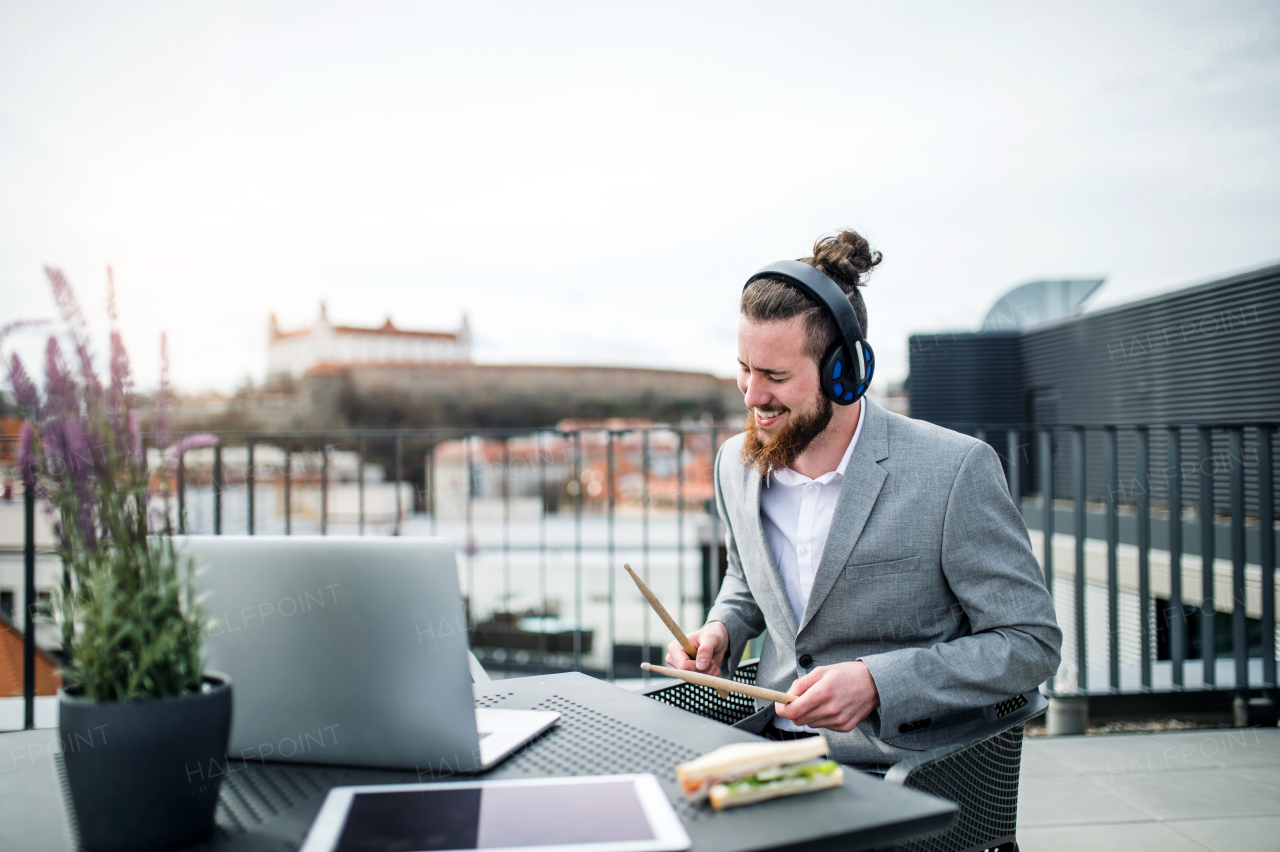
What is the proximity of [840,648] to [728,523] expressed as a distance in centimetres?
35

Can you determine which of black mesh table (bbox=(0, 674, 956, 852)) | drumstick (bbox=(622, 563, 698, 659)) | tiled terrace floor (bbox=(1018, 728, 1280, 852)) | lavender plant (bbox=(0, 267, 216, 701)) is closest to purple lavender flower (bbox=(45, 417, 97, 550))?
lavender plant (bbox=(0, 267, 216, 701))

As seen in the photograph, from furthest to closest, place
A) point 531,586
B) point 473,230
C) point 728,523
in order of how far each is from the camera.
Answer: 1. point 473,230
2. point 531,586
3. point 728,523

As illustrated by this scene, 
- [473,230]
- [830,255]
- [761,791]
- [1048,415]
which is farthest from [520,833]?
[473,230]

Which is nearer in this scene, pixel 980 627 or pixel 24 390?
pixel 24 390

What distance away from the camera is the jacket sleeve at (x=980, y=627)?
1042 millimetres

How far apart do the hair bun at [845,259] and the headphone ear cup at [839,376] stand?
132 mm

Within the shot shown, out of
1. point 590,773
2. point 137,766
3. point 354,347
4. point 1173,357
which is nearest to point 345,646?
point 137,766

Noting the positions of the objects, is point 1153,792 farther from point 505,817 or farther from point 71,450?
point 71,450

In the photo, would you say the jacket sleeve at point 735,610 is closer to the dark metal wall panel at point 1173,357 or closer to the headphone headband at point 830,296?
the headphone headband at point 830,296

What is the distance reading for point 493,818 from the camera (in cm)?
67

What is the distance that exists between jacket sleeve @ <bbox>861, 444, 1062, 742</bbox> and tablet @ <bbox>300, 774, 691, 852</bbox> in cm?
47

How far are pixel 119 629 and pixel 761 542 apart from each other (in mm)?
969

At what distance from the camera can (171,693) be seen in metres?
0.64

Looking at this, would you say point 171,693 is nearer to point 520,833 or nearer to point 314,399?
point 520,833
